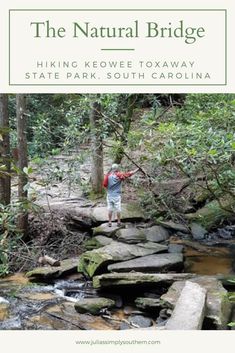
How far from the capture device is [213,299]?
504 centimetres

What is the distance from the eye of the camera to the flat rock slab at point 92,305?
5605 mm

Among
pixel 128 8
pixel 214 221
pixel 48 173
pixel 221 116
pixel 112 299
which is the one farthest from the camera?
pixel 214 221

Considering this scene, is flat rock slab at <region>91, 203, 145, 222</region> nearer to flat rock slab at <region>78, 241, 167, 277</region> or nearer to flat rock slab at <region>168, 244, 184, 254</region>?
flat rock slab at <region>168, 244, 184, 254</region>

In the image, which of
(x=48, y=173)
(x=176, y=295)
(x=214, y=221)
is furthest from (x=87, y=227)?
(x=176, y=295)

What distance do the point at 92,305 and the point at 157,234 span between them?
277 cm

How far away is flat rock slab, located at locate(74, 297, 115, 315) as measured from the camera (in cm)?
561

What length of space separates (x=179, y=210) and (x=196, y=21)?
6.58m

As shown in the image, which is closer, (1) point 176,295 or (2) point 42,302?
(1) point 176,295

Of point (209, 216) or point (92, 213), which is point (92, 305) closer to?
point (92, 213)

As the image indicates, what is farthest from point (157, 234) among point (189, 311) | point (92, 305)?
point (189, 311)

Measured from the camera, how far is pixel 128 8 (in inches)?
121

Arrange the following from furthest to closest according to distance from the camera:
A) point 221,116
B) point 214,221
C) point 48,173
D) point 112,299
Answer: point 214,221 < point 48,173 < point 112,299 < point 221,116

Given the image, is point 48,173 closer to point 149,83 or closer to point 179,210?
point 179,210

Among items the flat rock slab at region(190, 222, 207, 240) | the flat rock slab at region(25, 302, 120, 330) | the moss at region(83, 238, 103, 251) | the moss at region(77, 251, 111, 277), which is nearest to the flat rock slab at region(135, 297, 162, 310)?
the flat rock slab at region(25, 302, 120, 330)
